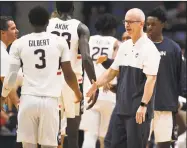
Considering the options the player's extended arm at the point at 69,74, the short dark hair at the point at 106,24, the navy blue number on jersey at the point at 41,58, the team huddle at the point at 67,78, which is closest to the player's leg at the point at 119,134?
the team huddle at the point at 67,78

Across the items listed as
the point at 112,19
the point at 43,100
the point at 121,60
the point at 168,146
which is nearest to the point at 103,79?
the point at 121,60

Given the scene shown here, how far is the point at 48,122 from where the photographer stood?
9094 millimetres

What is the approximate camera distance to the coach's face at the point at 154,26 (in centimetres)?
1077

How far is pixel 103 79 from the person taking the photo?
977 cm

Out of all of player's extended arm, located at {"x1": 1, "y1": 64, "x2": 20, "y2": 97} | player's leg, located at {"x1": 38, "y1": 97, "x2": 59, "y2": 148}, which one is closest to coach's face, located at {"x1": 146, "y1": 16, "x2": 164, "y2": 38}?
player's leg, located at {"x1": 38, "y1": 97, "x2": 59, "y2": 148}

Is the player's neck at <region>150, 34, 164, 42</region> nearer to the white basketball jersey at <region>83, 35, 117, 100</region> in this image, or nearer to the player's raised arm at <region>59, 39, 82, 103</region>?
the white basketball jersey at <region>83, 35, 117, 100</region>

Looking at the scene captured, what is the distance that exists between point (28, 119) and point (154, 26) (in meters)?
2.64

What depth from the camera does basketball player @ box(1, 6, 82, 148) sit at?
905 cm

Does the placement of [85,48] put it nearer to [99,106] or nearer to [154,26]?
[154,26]

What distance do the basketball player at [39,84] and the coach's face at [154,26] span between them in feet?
6.46

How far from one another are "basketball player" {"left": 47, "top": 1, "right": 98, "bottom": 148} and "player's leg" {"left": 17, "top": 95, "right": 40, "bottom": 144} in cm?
159

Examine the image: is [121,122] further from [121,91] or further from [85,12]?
[85,12]

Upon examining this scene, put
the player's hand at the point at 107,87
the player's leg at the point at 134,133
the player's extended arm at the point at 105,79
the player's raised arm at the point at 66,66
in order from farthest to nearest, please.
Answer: the player's hand at the point at 107,87 < the player's extended arm at the point at 105,79 < the player's leg at the point at 134,133 < the player's raised arm at the point at 66,66

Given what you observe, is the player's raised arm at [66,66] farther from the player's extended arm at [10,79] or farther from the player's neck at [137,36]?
the player's neck at [137,36]
